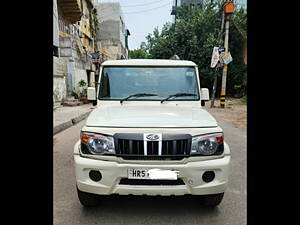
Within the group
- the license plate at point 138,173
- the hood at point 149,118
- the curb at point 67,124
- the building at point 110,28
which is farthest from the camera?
the building at point 110,28

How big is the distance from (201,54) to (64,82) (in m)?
12.6

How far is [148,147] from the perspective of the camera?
2.49 meters

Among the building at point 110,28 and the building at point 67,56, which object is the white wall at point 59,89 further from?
the building at point 110,28

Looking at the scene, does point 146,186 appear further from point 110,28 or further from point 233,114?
point 110,28

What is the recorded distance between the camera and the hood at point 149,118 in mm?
2604

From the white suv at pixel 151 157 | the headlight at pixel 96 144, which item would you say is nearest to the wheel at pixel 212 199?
the white suv at pixel 151 157

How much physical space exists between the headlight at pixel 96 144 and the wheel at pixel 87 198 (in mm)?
520

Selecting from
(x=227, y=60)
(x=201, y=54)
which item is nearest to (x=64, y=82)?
(x=227, y=60)

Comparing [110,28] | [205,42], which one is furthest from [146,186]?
[110,28]

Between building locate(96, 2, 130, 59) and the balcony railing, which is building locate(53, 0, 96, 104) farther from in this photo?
building locate(96, 2, 130, 59)

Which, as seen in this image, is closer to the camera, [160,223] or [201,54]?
[160,223]

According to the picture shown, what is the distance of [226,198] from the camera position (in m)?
3.30
